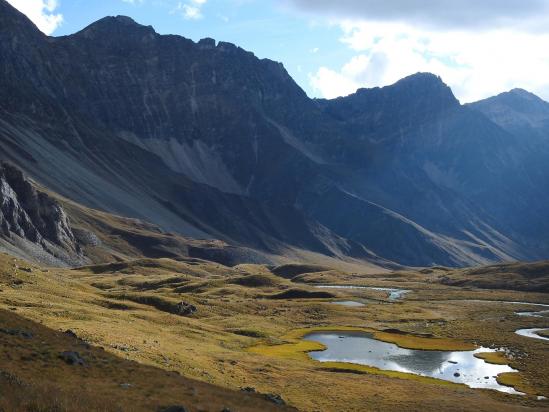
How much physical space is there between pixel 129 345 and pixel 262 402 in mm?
19758

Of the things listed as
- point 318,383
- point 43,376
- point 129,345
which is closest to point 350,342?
point 318,383

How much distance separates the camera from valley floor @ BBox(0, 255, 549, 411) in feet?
123

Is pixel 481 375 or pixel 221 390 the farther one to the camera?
pixel 481 375

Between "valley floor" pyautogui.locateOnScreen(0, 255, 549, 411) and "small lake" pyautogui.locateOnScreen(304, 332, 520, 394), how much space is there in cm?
307

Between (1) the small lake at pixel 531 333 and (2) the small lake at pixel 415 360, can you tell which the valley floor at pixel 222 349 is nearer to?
(1) the small lake at pixel 531 333

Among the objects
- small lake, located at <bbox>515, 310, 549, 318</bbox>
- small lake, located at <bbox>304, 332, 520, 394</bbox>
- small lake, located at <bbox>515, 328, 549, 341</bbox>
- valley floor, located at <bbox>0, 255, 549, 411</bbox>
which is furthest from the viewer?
small lake, located at <bbox>515, 310, 549, 318</bbox>

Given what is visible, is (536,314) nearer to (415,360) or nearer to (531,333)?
(531,333)

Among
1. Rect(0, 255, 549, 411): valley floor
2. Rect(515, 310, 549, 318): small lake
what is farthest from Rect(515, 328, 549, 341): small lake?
Rect(515, 310, 549, 318): small lake

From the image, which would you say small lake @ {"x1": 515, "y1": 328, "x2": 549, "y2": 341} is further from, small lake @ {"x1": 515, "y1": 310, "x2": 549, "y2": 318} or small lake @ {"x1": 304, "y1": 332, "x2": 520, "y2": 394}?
small lake @ {"x1": 515, "y1": 310, "x2": 549, "y2": 318}

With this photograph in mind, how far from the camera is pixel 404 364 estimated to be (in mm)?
80750

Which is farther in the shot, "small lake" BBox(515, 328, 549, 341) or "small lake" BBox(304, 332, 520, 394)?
"small lake" BBox(515, 328, 549, 341)

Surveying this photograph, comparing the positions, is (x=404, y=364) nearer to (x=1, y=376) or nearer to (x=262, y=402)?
(x=262, y=402)

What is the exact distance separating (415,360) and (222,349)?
2743 centimetres

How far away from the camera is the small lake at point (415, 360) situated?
2901 inches
